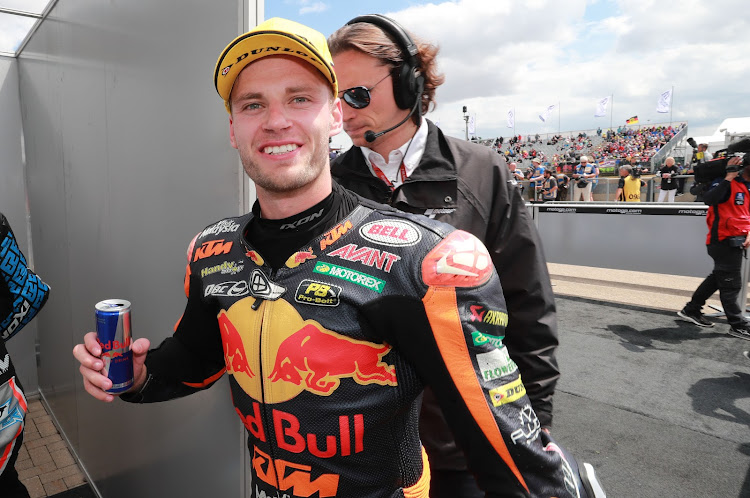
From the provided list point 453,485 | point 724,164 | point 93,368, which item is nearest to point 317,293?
point 93,368

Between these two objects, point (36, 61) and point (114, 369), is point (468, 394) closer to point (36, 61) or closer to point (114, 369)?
point (114, 369)

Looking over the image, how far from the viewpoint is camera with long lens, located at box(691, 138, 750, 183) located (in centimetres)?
524

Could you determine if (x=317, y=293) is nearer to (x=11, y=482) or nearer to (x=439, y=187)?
(x=439, y=187)

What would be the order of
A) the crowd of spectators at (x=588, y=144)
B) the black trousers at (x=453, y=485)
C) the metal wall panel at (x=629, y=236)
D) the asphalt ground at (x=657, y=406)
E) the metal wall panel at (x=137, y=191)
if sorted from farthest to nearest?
the crowd of spectators at (x=588, y=144) → the metal wall panel at (x=629, y=236) → the asphalt ground at (x=657, y=406) → the metal wall panel at (x=137, y=191) → the black trousers at (x=453, y=485)

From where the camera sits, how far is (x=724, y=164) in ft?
17.9

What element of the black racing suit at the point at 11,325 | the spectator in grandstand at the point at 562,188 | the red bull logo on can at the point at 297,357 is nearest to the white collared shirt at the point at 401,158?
the red bull logo on can at the point at 297,357

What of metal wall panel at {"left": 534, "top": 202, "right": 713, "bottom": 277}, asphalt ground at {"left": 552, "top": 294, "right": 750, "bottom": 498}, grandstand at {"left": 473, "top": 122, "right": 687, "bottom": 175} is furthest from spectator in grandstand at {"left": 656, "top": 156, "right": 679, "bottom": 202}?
grandstand at {"left": 473, "top": 122, "right": 687, "bottom": 175}

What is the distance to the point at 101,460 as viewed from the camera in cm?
326

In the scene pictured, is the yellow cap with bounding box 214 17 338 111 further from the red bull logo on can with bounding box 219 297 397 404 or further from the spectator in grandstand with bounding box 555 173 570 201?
the spectator in grandstand with bounding box 555 173 570 201

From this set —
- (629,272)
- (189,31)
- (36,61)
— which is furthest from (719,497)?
(629,272)

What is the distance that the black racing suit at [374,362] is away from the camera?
3.22ft

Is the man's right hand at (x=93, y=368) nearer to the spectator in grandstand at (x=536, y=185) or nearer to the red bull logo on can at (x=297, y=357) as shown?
the red bull logo on can at (x=297, y=357)

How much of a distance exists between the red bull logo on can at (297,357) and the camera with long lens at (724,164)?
19.3ft

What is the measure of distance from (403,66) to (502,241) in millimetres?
676
